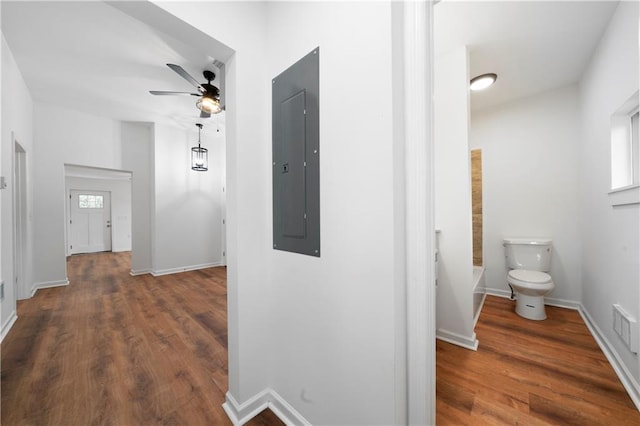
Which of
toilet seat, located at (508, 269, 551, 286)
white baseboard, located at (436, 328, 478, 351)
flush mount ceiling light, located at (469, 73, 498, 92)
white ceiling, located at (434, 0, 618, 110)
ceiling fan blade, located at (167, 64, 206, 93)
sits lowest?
white baseboard, located at (436, 328, 478, 351)

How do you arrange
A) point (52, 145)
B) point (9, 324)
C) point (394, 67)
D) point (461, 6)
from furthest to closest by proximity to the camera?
point (52, 145), point (9, 324), point (461, 6), point (394, 67)

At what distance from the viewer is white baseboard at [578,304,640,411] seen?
4.44ft

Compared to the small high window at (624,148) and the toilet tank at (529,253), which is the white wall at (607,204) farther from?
the toilet tank at (529,253)

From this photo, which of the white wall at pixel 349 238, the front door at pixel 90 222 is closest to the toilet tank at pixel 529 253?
the white wall at pixel 349 238

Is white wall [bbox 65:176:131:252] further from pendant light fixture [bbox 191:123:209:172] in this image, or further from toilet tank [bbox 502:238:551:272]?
toilet tank [bbox 502:238:551:272]

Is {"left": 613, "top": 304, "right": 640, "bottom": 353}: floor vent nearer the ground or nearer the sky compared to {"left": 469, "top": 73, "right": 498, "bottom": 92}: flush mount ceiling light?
nearer the ground

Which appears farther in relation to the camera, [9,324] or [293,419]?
[9,324]

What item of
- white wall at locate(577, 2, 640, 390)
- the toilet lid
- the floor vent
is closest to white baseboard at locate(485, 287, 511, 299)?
the toilet lid

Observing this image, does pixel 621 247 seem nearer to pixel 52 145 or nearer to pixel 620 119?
pixel 620 119

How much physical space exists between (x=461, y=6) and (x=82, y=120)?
5237mm

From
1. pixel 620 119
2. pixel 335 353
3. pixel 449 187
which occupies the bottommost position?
pixel 335 353

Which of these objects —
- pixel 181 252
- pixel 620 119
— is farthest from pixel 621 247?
pixel 181 252

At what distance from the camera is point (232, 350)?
4.26 feet

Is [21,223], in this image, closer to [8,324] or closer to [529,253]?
[8,324]
